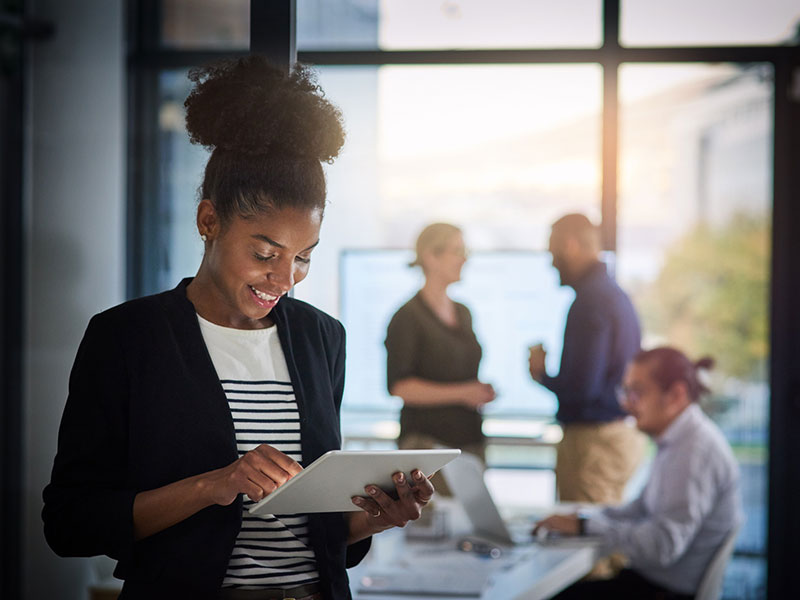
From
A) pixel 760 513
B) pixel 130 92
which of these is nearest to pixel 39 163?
pixel 130 92

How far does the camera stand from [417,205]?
4652 mm

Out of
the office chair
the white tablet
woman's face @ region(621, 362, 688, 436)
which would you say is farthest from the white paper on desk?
the white tablet

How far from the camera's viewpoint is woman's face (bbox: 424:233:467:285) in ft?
13.1

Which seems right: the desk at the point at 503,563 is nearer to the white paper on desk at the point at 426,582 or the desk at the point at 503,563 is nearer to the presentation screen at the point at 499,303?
the white paper on desk at the point at 426,582

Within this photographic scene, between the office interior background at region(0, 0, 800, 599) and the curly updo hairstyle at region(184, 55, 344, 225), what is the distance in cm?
288

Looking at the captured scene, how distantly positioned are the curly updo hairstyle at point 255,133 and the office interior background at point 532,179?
2881 millimetres

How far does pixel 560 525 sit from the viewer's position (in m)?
3.09

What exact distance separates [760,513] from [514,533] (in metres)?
1.91

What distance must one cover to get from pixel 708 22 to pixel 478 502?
2.63 m

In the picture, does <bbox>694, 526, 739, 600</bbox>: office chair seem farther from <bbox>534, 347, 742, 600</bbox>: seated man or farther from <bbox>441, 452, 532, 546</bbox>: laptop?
<bbox>441, 452, 532, 546</bbox>: laptop

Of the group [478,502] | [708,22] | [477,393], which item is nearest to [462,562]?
[478,502]

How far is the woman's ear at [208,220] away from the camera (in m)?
1.46

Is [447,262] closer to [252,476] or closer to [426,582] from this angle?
[426,582]

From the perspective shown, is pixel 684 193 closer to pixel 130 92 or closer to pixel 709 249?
pixel 709 249
